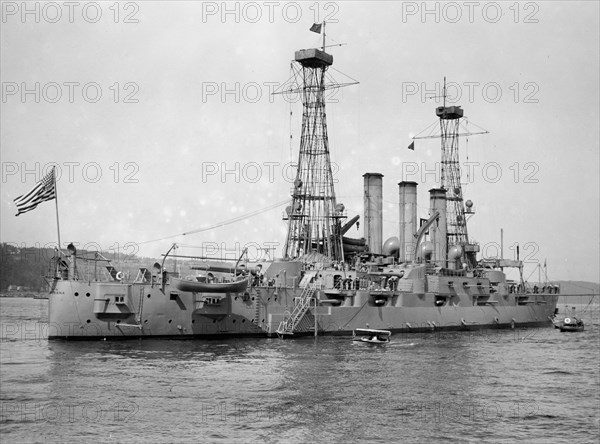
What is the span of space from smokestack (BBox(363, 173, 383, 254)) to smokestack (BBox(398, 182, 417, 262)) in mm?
2063

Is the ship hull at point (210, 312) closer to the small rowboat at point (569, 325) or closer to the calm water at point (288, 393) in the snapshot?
the calm water at point (288, 393)

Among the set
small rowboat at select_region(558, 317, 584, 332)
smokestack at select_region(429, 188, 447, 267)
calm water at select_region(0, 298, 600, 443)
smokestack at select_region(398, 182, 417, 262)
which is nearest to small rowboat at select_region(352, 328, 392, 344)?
calm water at select_region(0, 298, 600, 443)

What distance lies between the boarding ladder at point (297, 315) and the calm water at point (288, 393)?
2813 mm

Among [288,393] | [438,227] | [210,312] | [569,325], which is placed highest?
[438,227]

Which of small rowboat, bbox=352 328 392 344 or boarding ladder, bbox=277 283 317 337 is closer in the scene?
small rowboat, bbox=352 328 392 344

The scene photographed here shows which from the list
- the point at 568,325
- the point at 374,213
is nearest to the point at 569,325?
the point at 568,325

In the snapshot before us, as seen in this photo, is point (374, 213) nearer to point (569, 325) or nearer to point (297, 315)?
point (297, 315)

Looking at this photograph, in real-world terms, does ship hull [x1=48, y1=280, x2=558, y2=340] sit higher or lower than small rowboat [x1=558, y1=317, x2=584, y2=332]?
higher

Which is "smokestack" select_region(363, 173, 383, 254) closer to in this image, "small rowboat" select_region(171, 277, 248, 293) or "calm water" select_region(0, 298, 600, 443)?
"calm water" select_region(0, 298, 600, 443)

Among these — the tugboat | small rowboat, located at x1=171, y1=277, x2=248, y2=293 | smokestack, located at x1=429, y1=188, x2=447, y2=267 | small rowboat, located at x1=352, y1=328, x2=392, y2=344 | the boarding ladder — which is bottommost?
the tugboat

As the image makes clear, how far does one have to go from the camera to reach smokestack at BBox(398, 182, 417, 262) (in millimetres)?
56434

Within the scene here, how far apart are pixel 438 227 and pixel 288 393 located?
37013 mm

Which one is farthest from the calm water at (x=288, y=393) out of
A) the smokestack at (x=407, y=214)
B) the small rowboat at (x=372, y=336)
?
the smokestack at (x=407, y=214)

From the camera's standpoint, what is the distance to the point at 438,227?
58781mm
